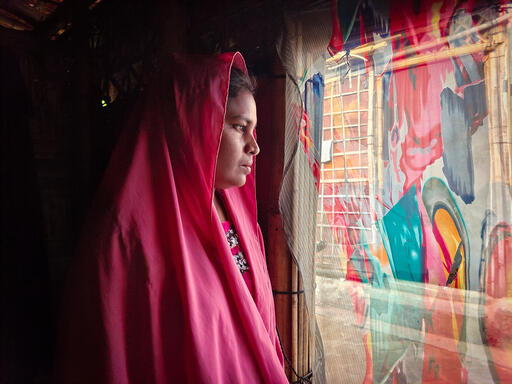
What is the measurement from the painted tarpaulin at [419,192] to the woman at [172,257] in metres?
0.36

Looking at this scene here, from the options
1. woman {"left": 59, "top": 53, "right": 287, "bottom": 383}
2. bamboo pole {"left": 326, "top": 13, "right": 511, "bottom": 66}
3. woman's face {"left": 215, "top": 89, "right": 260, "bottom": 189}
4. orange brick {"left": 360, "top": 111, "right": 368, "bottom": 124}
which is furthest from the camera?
orange brick {"left": 360, "top": 111, "right": 368, "bottom": 124}

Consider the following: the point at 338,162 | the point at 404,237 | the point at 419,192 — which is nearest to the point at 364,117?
the point at 338,162

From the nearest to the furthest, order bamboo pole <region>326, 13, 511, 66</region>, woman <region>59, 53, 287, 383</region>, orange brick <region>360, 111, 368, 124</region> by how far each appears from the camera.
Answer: woman <region>59, 53, 287, 383</region> < bamboo pole <region>326, 13, 511, 66</region> < orange brick <region>360, 111, 368, 124</region>

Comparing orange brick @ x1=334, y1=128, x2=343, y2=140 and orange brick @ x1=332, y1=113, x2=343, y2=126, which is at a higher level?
orange brick @ x1=332, y1=113, x2=343, y2=126

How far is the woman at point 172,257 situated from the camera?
83 cm

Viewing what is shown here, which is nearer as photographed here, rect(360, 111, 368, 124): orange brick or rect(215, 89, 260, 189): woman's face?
rect(215, 89, 260, 189): woman's face

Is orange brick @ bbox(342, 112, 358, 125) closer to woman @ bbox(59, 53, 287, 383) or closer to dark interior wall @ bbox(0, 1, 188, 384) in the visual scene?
woman @ bbox(59, 53, 287, 383)

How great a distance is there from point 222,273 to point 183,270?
0.42ft

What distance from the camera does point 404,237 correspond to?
3.54ft

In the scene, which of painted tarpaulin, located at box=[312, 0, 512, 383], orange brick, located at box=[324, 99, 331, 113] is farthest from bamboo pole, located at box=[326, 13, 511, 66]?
orange brick, located at box=[324, 99, 331, 113]

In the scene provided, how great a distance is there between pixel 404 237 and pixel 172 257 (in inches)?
26.5

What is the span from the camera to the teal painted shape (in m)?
1.06

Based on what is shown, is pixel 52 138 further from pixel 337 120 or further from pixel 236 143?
pixel 337 120

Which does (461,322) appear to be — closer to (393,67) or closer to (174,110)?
(393,67)
